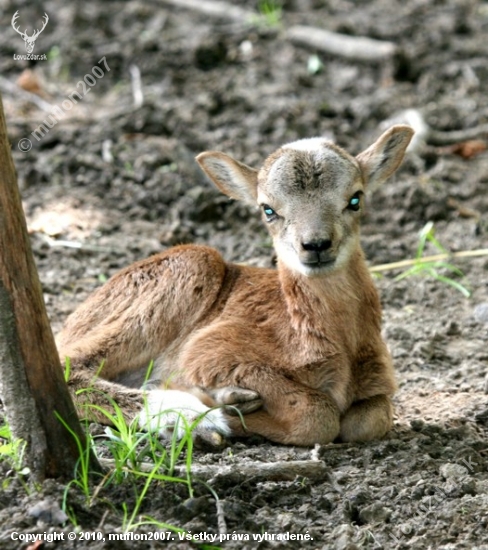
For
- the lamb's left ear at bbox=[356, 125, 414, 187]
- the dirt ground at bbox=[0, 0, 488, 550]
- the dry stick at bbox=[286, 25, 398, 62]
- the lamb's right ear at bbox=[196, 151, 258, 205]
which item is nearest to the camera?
the dirt ground at bbox=[0, 0, 488, 550]

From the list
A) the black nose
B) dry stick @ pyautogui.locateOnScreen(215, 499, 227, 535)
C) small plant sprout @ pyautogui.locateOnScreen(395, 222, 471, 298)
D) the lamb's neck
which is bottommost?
dry stick @ pyautogui.locateOnScreen(215, 499, 227, 535)

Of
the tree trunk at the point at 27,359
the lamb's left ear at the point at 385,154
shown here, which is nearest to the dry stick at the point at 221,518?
the tree trunk at the point at 27,359

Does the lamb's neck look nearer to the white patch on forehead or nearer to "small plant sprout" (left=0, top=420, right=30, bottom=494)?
the white patch on forehead

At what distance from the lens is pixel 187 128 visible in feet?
38.9

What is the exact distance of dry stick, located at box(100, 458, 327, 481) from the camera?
18.2ft

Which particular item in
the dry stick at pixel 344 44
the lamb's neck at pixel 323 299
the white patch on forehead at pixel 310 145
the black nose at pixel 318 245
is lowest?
the lamb's neck at pixel 323 299

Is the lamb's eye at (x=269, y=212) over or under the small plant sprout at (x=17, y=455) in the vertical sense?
over

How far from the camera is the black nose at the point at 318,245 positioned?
6.47 meters

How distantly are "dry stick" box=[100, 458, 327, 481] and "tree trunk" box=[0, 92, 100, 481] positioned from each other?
1.47 feet

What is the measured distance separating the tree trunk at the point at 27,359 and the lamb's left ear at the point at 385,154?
3.15 m

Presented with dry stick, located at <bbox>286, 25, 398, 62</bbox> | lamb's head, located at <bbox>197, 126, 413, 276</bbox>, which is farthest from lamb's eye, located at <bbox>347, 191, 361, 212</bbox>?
dry stick, located at <bbox>286, 25, 398, 62</bbox>

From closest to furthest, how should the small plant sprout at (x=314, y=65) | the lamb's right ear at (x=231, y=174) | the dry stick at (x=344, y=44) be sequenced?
the lamb's right ear at (x=231, y=174) < the dry stick at (x=344, y=44) < the small plant sprout at (x=314, y=65)

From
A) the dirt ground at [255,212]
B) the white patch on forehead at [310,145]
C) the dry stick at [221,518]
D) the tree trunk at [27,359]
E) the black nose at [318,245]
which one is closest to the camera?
the tree trunk at [27,359]

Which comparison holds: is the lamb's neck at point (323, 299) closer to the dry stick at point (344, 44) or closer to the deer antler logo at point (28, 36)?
the dry stick at point (344, 44)
